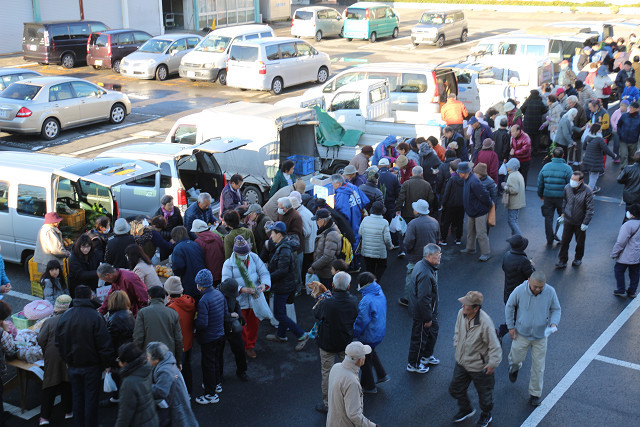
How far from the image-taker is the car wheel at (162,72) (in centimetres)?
2824

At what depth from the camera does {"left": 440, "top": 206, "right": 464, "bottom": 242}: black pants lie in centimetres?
1293

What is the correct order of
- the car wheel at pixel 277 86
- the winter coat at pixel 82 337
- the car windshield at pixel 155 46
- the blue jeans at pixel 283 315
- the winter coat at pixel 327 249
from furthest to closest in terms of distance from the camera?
the car windshield at pixel 155 46
the car wheel at pixel 277 86
the winter coat at pixel 327 249
the blue jeans at pixel 283 315
the winter coat at pixel 82 337

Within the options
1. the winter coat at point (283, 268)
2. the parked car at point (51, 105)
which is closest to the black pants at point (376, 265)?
the winter coat at point (283, 268)

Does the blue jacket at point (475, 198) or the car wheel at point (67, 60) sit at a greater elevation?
the car wheel at point (67, 60)

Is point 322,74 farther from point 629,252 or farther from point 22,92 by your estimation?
point 629,252

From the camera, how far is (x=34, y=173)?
11.0m

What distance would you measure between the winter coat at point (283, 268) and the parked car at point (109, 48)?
888 inches

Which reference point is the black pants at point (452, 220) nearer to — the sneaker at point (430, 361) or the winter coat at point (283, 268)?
the sneaker at point (430, 361)

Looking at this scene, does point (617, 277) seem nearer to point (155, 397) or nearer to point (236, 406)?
point (236, 406)

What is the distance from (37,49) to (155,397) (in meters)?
26.7

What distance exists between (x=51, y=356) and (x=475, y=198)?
7.69 m

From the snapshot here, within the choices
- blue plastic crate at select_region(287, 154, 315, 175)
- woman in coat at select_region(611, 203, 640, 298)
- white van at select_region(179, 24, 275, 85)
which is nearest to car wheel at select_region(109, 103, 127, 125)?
white van at select_region(179, 24, 275, 85)

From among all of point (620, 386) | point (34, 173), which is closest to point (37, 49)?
point (34, 173)

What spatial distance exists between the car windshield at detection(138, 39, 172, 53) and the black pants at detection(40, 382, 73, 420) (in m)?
22.7
